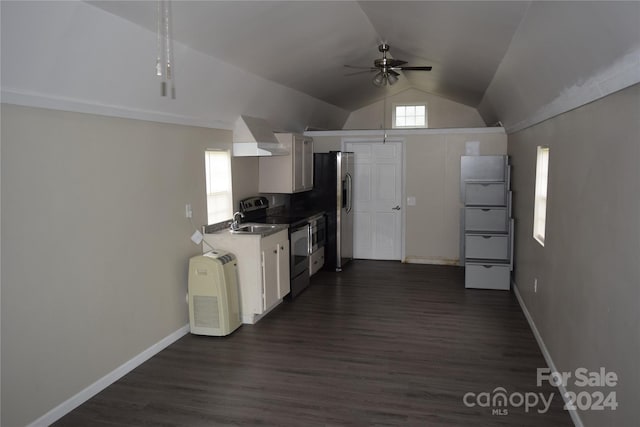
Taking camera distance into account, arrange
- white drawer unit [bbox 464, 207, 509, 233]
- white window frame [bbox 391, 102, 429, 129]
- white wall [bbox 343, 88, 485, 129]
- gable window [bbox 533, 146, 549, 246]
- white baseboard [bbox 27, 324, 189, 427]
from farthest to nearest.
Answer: white window frame [bbox 391, 102, 429, 129], white wall [bbox 343, 88, 485, 129], white drawer unit [bbox 464, 207, 509, 233], gable window [bbox 533, 146, 549, 246], white baseboard [bbox 27, 324, 189, 427]

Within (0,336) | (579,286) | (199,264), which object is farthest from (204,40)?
(579,286)

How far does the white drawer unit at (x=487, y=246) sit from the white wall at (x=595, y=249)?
1.86 m

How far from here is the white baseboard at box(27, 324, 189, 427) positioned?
324 cm

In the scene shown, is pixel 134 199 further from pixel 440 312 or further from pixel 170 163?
pixel 440 312

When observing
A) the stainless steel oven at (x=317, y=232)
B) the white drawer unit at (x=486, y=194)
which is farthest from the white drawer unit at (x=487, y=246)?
the stainless steel oven at (x=317, y=232)

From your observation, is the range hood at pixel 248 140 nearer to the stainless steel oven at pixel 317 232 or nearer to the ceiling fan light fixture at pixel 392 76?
the stainless steel oven at pixel 317 232

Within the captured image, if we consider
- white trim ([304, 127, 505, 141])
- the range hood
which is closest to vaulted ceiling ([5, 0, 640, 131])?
the range hood

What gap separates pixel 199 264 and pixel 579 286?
10.5ft

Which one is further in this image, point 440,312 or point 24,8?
point 440,312

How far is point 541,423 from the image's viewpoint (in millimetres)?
3186

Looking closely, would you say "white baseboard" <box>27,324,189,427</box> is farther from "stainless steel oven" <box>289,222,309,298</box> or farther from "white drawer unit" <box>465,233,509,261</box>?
"white drawer unit" <box>465,233,509,261</box>

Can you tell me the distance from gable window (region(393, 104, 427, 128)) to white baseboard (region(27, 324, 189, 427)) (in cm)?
694

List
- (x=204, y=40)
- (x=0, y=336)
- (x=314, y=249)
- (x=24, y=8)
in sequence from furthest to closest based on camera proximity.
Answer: (x=314, y=249) < (x=204, y=40) < (x=0, y=336) < (x=24, y=8)

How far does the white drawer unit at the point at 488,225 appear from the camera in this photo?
649cm
